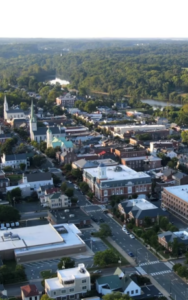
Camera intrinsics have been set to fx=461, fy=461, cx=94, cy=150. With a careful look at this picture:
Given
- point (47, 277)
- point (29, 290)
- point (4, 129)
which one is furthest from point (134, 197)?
point (4, 129)

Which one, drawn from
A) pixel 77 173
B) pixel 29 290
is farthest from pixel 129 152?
pixel 29 290

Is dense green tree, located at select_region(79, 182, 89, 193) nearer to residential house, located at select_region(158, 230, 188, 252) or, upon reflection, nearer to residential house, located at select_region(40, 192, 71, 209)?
residential house, located at select_region(40, 192, 71, 209)

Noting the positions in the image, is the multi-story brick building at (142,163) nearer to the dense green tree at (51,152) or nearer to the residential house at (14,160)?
the dense green tree at (51,152)

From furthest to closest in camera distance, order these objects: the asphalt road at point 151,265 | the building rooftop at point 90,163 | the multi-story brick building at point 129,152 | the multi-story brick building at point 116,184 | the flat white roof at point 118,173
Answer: the multi-story brick building at point 129,152, the building rooftop at point 90,163, the flat white roof at point 118,173, the multi-story brick building at point 116,184, the asphalt road at point 151,265

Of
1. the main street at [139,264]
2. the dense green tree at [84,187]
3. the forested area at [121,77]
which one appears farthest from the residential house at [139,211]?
the forested area at [121,77]

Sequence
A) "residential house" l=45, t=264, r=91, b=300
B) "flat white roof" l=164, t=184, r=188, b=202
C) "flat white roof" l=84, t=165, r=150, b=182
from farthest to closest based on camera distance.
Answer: "flat white roof" l=84, t=165, r=150, b=182
"flat white roof" l=164, t=184, r=188, b=202
"residential house" l=45, t=264, r=91, b=300

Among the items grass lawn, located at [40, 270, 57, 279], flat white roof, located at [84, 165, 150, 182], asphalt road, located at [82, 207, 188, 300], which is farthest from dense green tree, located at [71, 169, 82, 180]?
grass lawn, located at [40, 270, 57, 279]
